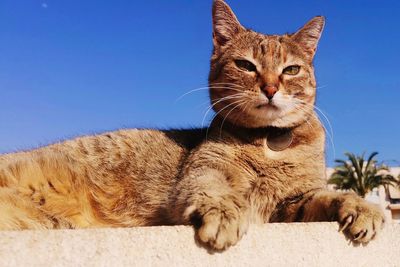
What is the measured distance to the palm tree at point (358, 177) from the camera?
94.9 feet

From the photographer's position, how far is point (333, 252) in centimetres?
225

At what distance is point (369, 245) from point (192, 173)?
3.84ft


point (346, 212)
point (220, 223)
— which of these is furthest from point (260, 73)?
point (220, 223)

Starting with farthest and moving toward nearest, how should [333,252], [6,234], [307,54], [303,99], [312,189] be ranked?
[307,54]
[303,99]
[312,189]
[333,252]
[6,234]

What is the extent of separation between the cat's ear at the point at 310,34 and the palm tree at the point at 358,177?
85.6 feet

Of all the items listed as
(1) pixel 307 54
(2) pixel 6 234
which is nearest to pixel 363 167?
(1) pixel 307 54

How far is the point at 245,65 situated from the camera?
3410mm

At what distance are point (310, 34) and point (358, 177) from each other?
26.9 meters

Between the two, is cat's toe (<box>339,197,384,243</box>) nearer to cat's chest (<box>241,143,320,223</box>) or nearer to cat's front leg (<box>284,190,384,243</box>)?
cat's front leg (<box>284,190,384,243</box>)

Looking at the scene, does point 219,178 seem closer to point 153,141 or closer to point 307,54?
point 153,141

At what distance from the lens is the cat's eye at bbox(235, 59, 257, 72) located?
3375mm

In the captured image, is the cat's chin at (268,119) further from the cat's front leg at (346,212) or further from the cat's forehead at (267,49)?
the cat's front leg at (346,212)

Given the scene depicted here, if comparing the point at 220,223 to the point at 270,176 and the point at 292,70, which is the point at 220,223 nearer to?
the point at 270,176

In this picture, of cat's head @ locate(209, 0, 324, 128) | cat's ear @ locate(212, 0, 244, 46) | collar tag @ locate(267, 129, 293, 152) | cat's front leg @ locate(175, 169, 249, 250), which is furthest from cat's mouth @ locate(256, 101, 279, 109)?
cat's ear @ locate(212, 0, 244, 46)
